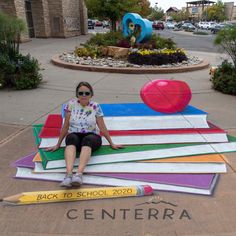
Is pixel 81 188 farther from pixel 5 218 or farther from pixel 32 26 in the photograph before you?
pixel 32 26

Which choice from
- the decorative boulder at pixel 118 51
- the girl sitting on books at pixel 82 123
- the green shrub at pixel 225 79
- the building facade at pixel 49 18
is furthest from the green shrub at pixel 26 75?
the building facade at pixel 49 18

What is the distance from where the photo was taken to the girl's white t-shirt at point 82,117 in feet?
12.8

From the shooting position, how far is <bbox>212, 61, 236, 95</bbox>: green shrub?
743cm

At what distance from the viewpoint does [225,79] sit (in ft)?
24.8

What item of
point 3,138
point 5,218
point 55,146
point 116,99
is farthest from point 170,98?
point 5,218

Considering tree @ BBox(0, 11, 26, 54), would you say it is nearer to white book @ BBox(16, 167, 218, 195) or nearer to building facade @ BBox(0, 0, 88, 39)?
white book @ BBox(16, 167, 218, 195)

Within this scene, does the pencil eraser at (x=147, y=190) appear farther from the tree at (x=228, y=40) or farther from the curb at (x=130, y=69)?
the curb at (x=130, y=69)

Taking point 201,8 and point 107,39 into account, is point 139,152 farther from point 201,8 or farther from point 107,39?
point 201,8

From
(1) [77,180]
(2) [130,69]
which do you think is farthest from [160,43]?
(1) [77,180]

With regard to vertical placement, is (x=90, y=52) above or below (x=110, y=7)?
below

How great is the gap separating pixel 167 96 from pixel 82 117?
2563mm

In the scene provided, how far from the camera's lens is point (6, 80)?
25.7 ft

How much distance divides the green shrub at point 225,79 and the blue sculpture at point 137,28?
18.7 feet

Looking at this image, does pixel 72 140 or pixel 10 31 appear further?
pixel 10 31
